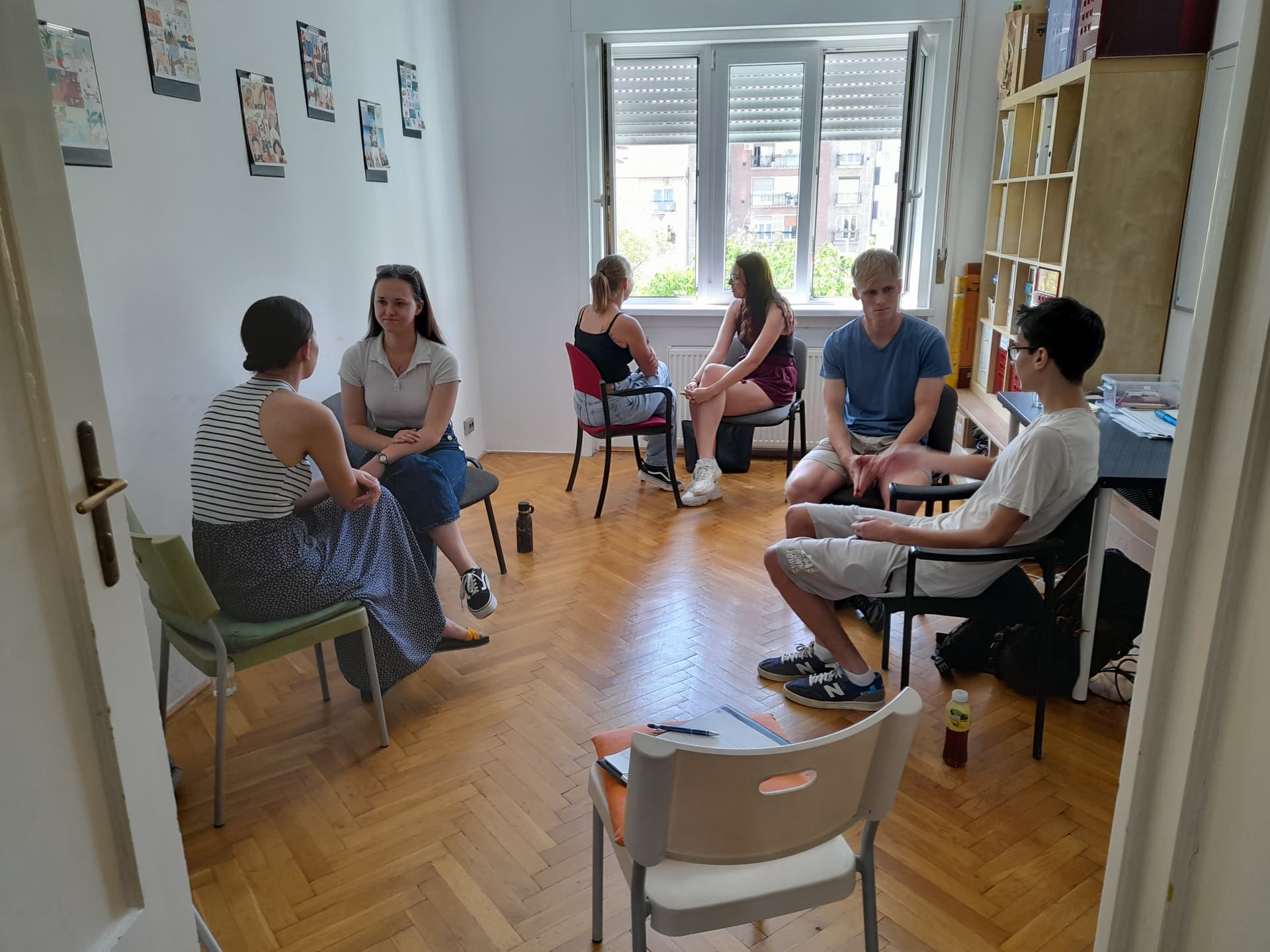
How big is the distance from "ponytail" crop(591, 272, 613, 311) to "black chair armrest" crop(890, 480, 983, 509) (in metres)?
2.07

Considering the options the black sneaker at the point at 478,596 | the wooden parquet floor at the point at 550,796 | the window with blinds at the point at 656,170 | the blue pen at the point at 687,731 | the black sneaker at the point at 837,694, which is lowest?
the wooden parquet floor at the point at 550,796

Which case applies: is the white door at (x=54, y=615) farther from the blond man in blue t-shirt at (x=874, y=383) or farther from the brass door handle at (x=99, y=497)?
the blond man in blue t-shirt at (x=874, y=383)

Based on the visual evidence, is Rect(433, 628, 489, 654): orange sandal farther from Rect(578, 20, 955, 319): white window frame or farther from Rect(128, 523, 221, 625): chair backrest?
Rect(578, 20, 955, 319): white window frame

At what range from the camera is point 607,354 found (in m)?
4.61

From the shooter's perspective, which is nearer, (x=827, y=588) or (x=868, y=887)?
(x=868, y=887)

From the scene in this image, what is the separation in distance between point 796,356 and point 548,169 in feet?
6.28

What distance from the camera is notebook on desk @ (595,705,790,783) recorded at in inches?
70.6

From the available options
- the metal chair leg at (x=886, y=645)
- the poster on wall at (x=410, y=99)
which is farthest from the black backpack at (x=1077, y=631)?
the poster on wall at (x=410, y=99)

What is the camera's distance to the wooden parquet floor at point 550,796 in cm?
202

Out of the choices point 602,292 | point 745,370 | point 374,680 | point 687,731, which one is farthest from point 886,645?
point 602,292

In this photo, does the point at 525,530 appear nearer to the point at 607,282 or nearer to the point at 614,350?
the point at 614,350

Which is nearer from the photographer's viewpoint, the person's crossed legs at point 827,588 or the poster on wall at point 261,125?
the person's crossed legs at point 827,588

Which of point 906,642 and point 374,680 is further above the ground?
point 906,642

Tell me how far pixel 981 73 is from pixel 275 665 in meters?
4.67
